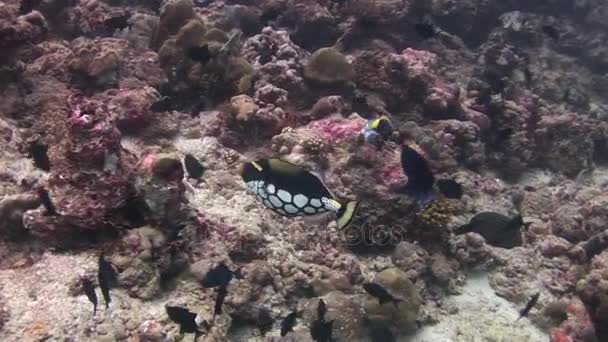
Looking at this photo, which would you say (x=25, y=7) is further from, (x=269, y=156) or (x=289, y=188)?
(x=289, y=188)

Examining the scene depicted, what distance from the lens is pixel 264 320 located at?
479cm

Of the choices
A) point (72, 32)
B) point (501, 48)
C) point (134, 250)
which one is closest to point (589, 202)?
point (501, 48)

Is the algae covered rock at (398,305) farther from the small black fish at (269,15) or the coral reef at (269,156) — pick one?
the small black fish at (269,15)

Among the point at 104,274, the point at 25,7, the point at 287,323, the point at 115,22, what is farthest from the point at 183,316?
A: the point at 25,7

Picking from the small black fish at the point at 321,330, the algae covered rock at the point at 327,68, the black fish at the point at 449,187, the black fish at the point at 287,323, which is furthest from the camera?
the algae covered rock at the point at 327,68

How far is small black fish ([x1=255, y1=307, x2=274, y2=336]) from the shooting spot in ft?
15.6

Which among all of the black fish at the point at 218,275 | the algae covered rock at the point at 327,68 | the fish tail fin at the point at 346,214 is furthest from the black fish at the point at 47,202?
the algae covered rock at the point at 327,68

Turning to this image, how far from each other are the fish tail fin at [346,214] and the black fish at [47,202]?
283 cm

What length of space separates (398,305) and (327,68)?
→ 13.3ft

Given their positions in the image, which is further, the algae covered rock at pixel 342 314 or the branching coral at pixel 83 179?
the algae covered rock at pixel 342 314

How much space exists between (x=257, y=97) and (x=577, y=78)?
10808mm

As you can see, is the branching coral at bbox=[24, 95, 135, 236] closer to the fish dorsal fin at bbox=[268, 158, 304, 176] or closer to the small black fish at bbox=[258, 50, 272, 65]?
the fish dorsal fin at bbox=[268, 158, 304, 176]

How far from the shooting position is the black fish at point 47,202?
4.21 meters

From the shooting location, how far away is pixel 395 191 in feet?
19.5
